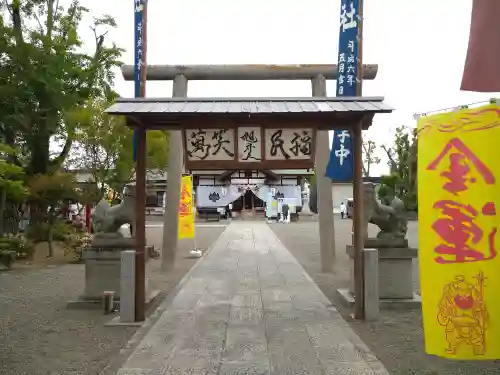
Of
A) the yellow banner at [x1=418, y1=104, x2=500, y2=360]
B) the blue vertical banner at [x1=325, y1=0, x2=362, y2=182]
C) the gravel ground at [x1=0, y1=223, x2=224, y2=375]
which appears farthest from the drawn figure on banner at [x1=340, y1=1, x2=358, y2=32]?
the gravel ground at [x1=0, y1=223, x2=224, y2=375]

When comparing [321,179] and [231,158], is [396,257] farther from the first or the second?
[321,179]

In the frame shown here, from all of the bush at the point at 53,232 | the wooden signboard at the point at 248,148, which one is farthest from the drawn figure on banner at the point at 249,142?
the bush at the point at 53,232

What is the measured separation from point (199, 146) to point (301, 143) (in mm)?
1671

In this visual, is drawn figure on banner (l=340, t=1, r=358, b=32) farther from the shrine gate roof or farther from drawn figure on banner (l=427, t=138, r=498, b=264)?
drawn figure on banner (l=427, t=138, r=498, b=264)

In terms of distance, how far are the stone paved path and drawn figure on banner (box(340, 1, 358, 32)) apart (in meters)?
5.65

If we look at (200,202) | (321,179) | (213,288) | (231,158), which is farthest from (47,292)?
(200,202)

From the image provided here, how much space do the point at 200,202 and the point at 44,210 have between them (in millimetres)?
28618

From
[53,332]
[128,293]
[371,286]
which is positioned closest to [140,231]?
[128,293]

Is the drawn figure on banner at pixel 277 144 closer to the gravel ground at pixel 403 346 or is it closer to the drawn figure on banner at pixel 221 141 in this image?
the drawn figure on banner at pixel 221 141

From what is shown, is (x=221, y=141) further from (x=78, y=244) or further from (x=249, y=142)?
(x=78, y=244)

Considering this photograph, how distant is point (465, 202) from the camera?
4180mm

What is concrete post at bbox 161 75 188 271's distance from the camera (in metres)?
11.7

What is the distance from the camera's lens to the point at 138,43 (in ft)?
34.2

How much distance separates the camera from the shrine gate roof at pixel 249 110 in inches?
248
